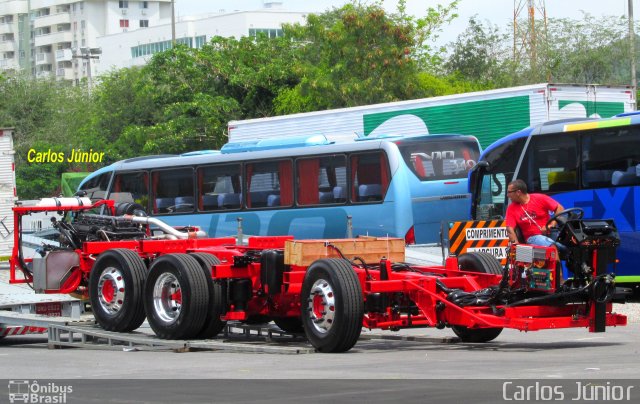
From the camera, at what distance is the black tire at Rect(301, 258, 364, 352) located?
42.1 feet

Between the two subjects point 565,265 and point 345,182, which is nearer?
point 565,265

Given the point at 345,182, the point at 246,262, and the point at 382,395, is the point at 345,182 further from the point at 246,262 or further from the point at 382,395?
the point at 382,395

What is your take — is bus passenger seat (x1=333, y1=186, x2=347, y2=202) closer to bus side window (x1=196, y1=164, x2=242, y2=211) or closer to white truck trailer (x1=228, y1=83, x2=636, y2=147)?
white truck trailer (x1=228, y1=83, x2=636, y2=147)

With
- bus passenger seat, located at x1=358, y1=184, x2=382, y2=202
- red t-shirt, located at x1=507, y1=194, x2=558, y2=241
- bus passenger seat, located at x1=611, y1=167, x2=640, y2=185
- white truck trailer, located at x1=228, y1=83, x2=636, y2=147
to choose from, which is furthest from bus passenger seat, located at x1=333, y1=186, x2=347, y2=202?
red t-shirt, located at x1=507, y1=194, x2=558, y2=241

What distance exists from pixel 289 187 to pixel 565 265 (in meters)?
16.4

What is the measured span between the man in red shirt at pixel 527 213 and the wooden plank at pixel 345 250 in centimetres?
141

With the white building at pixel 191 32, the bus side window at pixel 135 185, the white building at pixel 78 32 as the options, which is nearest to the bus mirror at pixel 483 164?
the bus side window at pixel 135 185

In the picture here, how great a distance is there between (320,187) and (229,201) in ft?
9.86

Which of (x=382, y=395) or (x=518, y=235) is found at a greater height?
(x=518, y=235)

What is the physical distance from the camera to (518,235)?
13.9 m

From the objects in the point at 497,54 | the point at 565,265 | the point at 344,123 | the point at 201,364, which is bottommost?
the point at 201,364

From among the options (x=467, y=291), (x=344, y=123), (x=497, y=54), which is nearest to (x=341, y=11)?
(x=497, y=54)

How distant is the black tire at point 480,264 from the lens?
1435 centimetres

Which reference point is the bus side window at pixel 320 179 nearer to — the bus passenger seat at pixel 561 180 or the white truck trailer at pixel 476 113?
the white truck trailer at pixel 476 113
